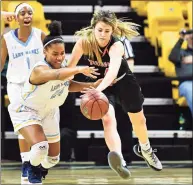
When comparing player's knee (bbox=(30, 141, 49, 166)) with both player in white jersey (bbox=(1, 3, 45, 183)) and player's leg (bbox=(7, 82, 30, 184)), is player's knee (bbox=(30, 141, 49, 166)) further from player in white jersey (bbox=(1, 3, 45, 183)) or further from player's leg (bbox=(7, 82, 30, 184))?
player in white jersey (bbox=(1, 3, 45, 183))

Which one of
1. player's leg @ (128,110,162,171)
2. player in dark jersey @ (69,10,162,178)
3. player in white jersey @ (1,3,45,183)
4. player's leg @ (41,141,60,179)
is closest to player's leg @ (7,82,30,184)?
player in white jersey @ (1,3,45,183)

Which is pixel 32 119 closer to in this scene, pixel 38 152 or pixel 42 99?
pixel 42 99

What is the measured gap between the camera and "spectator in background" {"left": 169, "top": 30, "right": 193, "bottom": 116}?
893 centimetres

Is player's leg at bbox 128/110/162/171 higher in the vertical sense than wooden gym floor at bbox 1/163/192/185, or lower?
higher

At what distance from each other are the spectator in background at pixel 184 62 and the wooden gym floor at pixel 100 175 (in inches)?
37.2

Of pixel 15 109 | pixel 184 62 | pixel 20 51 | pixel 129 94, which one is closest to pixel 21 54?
pixel 20 51

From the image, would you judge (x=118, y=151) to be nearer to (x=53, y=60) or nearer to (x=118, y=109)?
(x=53, y=60)

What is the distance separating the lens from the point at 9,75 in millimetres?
7148

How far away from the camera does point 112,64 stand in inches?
230

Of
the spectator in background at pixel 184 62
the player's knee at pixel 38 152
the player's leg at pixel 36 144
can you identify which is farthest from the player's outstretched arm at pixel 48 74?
the spectator in background at pixel 184 62

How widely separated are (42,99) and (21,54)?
4.06 ft

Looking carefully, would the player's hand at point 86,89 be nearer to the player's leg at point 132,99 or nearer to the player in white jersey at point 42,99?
the player in white jersey at point 42,99

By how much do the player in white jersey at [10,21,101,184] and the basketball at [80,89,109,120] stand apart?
22 cm

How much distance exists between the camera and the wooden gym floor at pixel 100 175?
740cm
